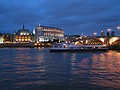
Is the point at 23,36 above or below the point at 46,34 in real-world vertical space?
below

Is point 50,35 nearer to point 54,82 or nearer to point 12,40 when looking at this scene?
point 12,40

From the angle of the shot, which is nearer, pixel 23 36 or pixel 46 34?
pixel 23 36

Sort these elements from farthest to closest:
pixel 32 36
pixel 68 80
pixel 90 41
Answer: pixel 32 36, pixel 90 41, pixel 68 80

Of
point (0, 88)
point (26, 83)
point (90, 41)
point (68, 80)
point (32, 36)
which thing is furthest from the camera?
point (32, 36)

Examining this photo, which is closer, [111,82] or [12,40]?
[111,82]

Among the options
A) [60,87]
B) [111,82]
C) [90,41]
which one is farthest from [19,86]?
[90,41]

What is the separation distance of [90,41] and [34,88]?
311 ft

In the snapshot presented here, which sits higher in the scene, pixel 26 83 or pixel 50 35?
pixel 50 35

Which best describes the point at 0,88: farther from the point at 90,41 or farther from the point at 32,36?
the point at 32,36

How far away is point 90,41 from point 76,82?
9281 centimetres

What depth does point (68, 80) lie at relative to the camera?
15.2m

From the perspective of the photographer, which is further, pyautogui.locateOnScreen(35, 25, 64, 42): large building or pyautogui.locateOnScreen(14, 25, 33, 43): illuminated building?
pyautogui.locateOnScreen(14, 25, 33, 43): illuminated building

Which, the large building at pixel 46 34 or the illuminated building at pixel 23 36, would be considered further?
the illuminated building at pixel 23 36

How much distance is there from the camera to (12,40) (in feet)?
561
